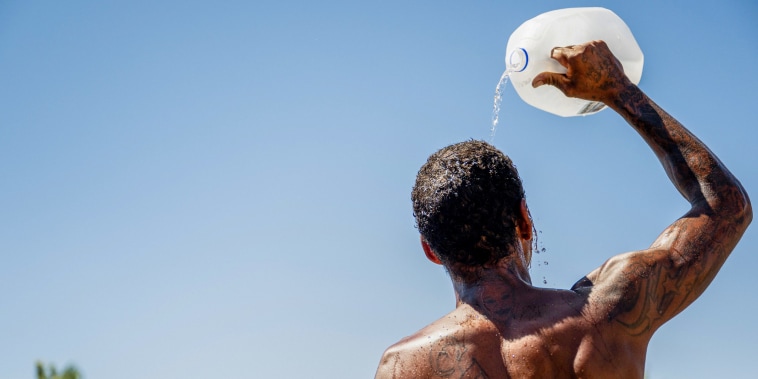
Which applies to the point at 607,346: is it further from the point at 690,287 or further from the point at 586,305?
the point at 690,287

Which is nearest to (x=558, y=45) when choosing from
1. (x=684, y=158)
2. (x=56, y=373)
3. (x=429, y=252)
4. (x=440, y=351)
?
(x=684, y=158)

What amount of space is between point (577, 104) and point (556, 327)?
60.5 inches

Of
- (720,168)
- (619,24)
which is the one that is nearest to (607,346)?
(720,168)

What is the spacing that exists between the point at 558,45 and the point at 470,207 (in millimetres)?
1160

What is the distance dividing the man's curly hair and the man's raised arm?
0.39 m

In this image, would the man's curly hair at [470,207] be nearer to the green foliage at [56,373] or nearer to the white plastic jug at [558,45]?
the white plastic jug at [558,45]

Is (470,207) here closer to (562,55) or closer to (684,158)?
(562,55)

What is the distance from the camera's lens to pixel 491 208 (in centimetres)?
324

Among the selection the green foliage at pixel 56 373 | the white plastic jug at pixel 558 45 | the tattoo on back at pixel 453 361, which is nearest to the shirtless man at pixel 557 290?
the tattoo on back at pixel 453 361

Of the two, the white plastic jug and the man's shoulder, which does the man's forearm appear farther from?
the man's shoulder

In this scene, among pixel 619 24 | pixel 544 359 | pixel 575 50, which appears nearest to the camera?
pixel 544 359

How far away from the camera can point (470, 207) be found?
3.23 metres

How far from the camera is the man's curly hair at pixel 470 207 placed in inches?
127

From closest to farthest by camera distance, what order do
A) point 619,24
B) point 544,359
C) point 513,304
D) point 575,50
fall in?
Answer: point 544,359
point 513,304
point 575,50
point 619,24
